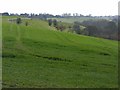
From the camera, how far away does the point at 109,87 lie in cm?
1806

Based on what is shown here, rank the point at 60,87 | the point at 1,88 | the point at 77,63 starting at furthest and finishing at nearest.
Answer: the point at 77,63
the point at 60,87
the point at 1,88

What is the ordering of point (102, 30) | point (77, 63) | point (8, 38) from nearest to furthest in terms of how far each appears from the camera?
point (77, 63)
point (8, 38)
point (102, 30)

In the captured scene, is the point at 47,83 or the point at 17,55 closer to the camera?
the point at 47,83

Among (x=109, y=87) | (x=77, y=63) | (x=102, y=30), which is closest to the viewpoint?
(x=109, y=87)

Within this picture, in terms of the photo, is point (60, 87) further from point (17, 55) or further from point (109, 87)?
point (17, 55)

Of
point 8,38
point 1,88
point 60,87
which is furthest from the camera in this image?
point 8,38

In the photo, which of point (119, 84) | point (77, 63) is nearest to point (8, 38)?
point (77, 63)

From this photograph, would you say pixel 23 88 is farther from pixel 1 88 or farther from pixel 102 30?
pixel 102 30

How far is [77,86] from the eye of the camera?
56.1 ft

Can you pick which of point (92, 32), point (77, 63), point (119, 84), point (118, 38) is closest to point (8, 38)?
point (77, 63)

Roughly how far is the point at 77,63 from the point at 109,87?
12253 mm

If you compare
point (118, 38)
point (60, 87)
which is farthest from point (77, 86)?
point (118, 38)

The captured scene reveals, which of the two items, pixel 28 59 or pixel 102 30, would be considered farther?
pixel 102 30

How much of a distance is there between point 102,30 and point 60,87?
94618mm
